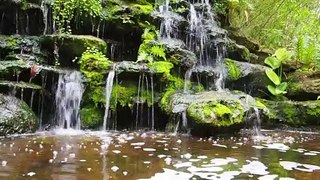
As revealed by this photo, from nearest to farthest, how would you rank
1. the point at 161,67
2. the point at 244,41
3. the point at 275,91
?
1. the point at 161,67
2. the point at 275,91
3. the point at 244,41

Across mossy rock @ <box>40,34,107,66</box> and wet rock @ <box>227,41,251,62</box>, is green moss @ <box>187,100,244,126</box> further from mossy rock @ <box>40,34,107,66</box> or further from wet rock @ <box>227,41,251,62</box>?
wet rock @ <box>227,41,251,62</box>

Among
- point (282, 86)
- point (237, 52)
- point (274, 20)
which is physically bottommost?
point (282, 86)

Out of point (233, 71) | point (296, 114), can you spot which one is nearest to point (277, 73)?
point (233, 71)

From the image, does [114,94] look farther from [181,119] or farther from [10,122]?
[10,122]

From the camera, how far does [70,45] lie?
35.0 ft

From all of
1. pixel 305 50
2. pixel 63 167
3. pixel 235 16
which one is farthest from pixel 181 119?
pixel 235 16

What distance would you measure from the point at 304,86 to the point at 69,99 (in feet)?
23.8

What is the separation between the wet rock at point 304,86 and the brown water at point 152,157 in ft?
11.9

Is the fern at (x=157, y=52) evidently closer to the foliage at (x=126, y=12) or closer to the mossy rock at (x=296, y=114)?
the foliage at (x=126, y=12)

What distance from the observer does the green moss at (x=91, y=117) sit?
980cm

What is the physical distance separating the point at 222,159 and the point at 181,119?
329cm

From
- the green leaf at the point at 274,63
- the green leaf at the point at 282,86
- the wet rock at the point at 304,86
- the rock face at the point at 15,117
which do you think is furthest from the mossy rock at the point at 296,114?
the rock face at the point at 15,117

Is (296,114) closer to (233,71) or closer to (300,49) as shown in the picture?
(233,71)

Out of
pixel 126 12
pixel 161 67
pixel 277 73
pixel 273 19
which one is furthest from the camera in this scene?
pixel 273 19
